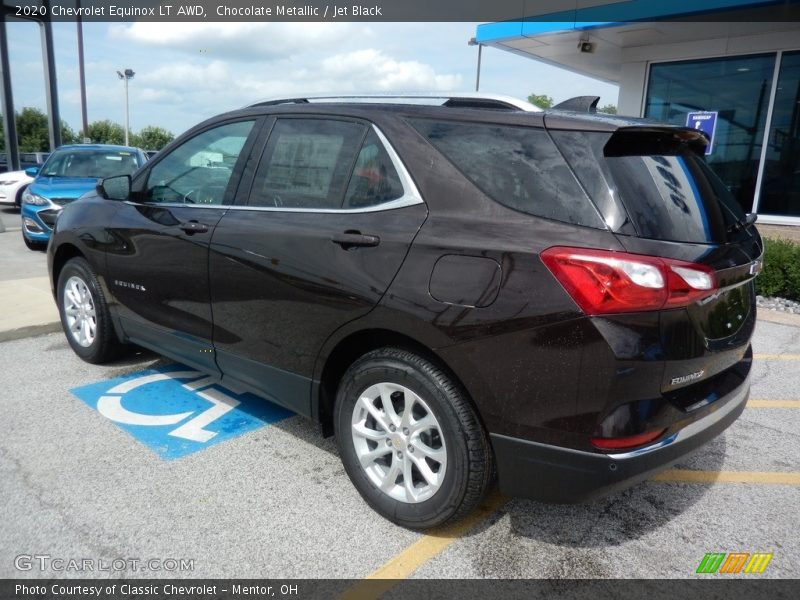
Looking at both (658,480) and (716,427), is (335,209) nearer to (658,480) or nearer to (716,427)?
(716,427)

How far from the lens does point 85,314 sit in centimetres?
434

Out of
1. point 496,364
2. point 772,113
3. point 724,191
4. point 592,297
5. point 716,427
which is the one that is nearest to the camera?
point 592,297

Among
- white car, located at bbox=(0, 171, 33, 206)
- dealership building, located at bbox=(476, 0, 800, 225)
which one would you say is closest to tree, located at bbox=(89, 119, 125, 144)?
white car, located at bbox=(0, 171, 33, 206)

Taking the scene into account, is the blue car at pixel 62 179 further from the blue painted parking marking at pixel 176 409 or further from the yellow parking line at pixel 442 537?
the yellow parking line at pixel 442 537

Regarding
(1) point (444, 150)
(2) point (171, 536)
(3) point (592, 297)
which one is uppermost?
(1) point (444, 150)

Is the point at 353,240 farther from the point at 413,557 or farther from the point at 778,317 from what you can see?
the point at 778,317

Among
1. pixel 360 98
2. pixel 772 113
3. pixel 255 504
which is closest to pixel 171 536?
pixel 255 504

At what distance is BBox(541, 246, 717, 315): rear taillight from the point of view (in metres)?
1.97

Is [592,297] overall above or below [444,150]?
below

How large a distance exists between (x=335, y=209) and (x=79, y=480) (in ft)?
6.00

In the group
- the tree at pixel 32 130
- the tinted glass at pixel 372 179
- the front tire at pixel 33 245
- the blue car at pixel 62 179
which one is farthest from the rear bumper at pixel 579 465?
the tree at pixel 32 130

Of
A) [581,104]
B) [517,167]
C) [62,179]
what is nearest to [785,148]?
[581,104]

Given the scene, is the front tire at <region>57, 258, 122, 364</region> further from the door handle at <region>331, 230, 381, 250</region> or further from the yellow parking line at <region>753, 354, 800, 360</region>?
the yellow parking line at <region>753, 354, 800, 360</region>

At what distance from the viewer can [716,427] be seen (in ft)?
7.77
